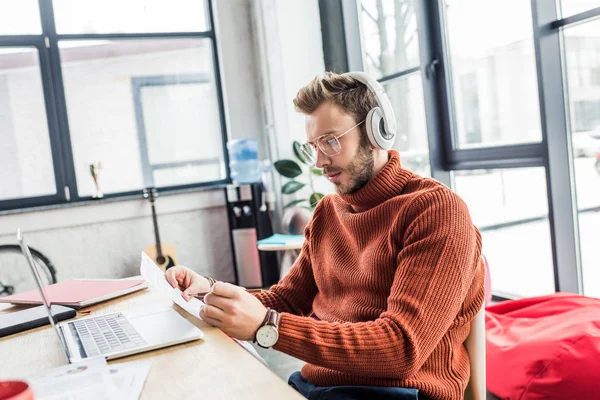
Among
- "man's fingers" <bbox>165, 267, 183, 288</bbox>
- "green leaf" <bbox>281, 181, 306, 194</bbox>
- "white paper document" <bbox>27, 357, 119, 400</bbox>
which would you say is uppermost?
"green leaf" <bbox>281, 181, 306, 194</bbox>

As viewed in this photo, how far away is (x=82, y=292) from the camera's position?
151cm

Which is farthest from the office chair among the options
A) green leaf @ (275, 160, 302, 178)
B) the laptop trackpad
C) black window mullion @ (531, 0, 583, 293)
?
green leaf @ (275, 160, 302, 178)

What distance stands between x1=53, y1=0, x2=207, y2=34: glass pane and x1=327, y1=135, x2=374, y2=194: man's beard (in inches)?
141

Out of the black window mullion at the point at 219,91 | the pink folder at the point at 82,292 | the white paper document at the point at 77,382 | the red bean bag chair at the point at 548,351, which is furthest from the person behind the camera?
the black window mullion at the point at 219,91

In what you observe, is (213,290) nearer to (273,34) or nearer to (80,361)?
(80,361)

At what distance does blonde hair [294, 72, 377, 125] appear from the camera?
1.35 metres

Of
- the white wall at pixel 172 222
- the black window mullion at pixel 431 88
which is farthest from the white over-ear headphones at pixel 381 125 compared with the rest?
the white wall at pixel 172 222

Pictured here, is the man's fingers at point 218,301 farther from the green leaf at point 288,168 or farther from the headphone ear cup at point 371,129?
the green leaf at point 288,168

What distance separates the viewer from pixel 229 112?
4.55 meters

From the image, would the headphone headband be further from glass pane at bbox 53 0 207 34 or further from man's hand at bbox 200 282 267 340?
glass pane at bbox 53 0 207 34

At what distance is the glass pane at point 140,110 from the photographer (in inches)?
167

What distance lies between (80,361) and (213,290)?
9.8 inches

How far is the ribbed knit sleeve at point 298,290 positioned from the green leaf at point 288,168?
2545 millimetres

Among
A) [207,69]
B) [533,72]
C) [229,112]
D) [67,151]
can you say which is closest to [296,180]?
[229,112]
